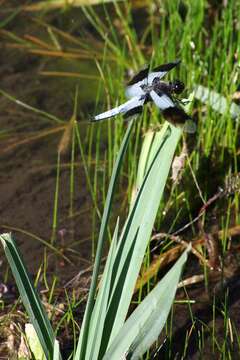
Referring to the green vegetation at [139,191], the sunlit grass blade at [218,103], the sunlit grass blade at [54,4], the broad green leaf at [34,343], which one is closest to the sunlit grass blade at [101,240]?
the green vegetation at [139,191]

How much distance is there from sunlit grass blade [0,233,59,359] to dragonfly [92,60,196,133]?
338mm

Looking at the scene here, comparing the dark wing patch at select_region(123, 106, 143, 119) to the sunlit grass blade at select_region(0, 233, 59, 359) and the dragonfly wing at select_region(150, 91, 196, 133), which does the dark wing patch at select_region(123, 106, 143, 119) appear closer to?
the dragonfly wing at select_region(150, 91, 196, 133)

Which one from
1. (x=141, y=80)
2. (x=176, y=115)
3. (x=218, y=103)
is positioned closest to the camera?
(x=176, y=115)

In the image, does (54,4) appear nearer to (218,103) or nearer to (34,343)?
(218,103)

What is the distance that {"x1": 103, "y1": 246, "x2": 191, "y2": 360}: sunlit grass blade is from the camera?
147 cm

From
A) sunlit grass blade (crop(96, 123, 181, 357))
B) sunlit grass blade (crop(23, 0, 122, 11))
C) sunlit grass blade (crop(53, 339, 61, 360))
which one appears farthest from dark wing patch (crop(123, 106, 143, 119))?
sunlit grass blade (crop(23, 0, 122, 11))

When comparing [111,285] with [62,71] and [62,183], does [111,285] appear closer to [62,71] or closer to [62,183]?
[62,183]

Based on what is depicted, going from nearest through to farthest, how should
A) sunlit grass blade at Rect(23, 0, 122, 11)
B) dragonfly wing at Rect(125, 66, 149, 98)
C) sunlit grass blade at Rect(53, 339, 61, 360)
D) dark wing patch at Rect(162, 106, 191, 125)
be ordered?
dark wing patch at Rect(162, 106, 191, 125) → dragonfly wing at Rect(125, 66, 149, 98) → sunlit grass blade at Rect(53, 339, 61, 360) → sunlit grass blade at Rect(23, 0, 122, 11)

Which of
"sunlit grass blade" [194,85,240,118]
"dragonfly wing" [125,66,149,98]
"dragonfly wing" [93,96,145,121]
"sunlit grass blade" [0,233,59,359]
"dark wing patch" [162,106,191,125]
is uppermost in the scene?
"dragonfly wing" [125,66,149,98]

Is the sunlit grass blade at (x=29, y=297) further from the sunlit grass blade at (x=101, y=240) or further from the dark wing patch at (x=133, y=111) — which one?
the dark wing patch at (x=133, y=111)

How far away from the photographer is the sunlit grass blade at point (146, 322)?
4.83 feet

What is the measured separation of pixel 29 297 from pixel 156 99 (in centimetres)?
53

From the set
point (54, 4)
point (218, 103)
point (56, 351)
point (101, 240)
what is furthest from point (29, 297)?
point (54, 4)

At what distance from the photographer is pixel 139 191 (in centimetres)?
162
